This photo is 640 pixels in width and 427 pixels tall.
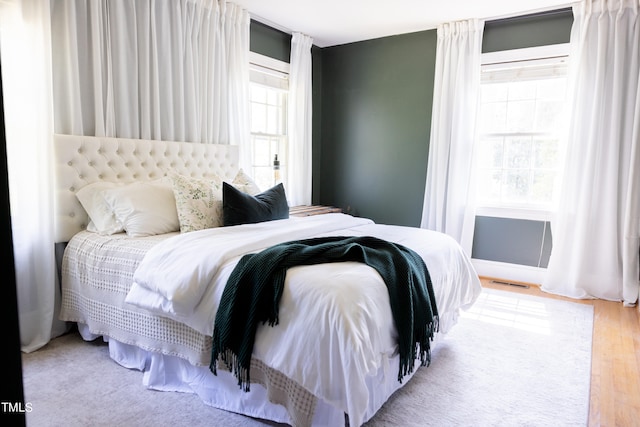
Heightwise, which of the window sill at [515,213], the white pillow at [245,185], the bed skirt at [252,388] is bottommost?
the bed skirt at [252,388]

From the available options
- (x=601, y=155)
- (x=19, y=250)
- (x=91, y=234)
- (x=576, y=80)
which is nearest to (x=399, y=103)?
(x=576, y=80)

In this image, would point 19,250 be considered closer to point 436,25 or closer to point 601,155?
point 436,25

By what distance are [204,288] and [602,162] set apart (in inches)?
145

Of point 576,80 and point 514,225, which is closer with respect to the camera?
point 576,80

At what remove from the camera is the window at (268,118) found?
456 centimetres

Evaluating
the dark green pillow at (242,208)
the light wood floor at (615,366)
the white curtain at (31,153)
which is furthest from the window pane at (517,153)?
the white curtain at (31,153)

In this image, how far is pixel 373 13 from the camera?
13.5ft

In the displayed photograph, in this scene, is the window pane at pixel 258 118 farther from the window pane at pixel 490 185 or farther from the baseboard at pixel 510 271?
the baseboard at pixel 510 271

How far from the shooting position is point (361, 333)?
1.58 metres

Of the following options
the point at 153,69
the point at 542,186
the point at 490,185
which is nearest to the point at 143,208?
the point at 153,69

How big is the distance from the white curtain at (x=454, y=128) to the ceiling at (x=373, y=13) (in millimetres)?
220

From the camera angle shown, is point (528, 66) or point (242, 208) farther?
point (528, 66)

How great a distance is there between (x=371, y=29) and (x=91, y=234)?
3.55 metres

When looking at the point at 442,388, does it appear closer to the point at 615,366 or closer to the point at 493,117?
the point at 615,366
